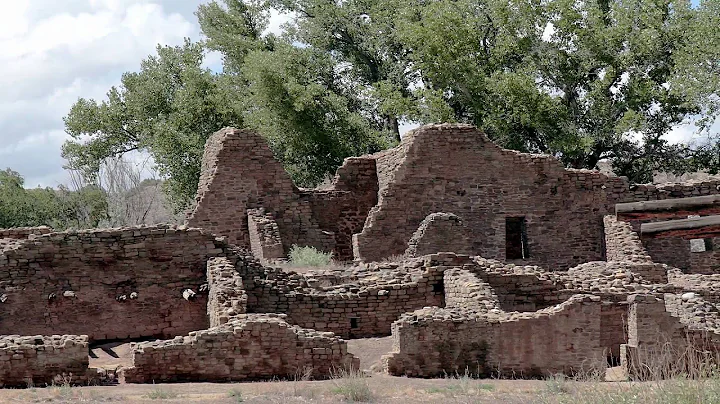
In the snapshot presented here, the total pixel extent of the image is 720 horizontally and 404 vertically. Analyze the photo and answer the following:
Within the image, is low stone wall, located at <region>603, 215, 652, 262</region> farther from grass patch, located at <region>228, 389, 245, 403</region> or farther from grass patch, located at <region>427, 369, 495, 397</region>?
grass patch, located at <region>228, 389, 245, 403</region>

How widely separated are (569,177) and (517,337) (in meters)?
10.4

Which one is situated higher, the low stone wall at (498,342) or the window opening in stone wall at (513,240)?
the window opening in stone wall at (513,240)

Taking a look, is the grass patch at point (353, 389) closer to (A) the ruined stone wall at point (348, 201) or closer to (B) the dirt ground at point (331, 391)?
(B) the dirt ground at point (331, 391)

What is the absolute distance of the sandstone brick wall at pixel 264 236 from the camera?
70.6 feet

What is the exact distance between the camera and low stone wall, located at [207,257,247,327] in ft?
48.7

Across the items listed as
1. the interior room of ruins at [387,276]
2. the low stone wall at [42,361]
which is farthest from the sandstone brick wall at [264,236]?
the low stone wall at [42,361]

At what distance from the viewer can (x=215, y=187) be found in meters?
23.0

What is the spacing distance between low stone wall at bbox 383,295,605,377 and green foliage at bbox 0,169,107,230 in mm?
28363

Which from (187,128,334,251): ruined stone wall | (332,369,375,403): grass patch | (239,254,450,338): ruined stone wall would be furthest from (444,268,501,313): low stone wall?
(187,128,334,251): ruined stone wall

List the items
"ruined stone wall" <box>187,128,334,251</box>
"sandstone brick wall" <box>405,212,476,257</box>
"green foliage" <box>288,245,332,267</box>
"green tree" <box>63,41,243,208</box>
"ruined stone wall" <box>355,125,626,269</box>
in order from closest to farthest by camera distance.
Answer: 1. "green foliage" <box>288,245,332,267</box>
2. "sandstone brick wall" <box>405,212,476,257</box>
3. "ruined stone wall" <box>187,128,334,251</box>
4. "ruined stone wall" <box>355,125,626,269</box>
5. "green tree" <box>63,41,243,208</box>

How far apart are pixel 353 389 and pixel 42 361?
4.12m

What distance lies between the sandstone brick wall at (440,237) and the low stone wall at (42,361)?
992cm

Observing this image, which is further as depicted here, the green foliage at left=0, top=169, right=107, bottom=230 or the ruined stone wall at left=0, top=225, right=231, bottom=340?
the green foliage at left=0, top=169, right=107, bottom=230

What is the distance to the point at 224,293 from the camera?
15555 millimetres
